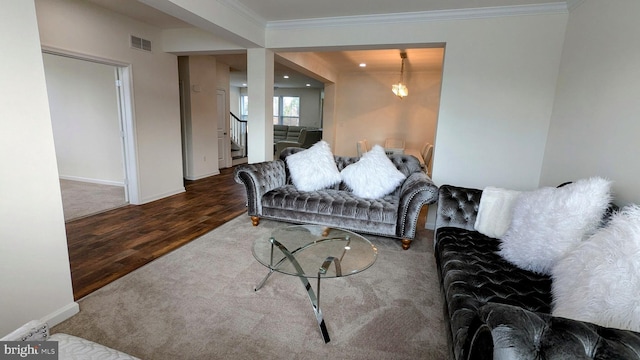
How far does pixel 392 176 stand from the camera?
3566mm

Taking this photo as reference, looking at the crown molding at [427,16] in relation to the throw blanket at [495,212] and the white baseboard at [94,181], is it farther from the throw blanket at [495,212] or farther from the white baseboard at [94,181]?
the white baseboard at [94,181]

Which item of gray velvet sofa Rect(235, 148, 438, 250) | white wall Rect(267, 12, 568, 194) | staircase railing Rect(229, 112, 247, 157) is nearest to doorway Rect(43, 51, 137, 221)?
gray velvet sofa Rect(235, 148, 438, 250)

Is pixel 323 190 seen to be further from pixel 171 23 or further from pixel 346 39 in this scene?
pixel 171 23

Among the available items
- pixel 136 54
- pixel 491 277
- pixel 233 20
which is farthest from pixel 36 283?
pixel 136 54

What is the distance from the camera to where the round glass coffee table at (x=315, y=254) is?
189 cm

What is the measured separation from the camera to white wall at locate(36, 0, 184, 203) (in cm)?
342

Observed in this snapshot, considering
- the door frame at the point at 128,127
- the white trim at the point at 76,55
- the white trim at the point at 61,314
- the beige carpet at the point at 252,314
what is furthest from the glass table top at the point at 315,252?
the white trim at the point at 76,55

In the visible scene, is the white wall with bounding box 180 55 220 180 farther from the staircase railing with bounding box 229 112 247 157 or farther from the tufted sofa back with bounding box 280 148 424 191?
the tufted sofa back with bounding box 280 148 424 191

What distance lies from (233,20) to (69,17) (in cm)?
187

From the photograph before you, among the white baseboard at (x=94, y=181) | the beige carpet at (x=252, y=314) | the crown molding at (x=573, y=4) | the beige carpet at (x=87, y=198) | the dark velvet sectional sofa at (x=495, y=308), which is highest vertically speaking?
the crown molding at (x=573, y=4)

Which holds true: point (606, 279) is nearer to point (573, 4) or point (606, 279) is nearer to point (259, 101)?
point (573, 4)

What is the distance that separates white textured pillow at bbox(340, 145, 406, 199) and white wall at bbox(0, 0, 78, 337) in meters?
2.71

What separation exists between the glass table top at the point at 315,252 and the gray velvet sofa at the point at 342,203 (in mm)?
731

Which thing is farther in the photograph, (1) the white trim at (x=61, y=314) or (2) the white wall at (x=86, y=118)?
(2) the white wall at (x=86, y=118)
